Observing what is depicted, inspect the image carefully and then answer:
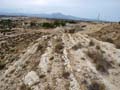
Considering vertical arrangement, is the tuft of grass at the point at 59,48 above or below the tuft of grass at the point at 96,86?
above

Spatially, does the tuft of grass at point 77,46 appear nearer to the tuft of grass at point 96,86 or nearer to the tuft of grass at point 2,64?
the tuft of grass at point 96,86

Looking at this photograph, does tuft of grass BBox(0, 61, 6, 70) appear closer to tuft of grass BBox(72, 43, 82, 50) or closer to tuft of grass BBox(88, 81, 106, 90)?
tuft of grass BBox(72, 43, 82, 50)

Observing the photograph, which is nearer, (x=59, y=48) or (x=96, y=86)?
(x=96, y=86)

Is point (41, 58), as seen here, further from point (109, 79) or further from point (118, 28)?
point (118, 28)

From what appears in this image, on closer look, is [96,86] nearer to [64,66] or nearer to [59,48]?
[64,66]

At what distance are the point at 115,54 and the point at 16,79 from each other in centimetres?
1269

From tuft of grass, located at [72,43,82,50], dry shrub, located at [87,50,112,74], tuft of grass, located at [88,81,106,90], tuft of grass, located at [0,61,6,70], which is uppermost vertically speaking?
tuft of grass, located at [72,43,82,50]

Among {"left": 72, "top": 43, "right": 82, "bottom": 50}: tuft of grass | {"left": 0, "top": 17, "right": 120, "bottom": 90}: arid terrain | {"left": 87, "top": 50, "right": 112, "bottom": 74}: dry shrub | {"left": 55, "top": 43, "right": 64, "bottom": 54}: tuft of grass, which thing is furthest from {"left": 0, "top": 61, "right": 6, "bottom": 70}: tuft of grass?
{"left": 87, "top": 50, "right": 112, "bottom": 74}: dry shrub

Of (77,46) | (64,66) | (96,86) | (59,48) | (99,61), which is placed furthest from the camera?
(77,46)

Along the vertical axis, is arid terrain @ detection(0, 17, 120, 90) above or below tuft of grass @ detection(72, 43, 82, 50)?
below

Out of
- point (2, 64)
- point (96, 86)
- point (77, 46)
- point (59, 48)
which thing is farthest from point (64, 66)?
point (2, 64)

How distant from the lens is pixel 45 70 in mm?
27719

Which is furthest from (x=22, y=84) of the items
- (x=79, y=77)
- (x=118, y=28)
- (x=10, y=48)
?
(x=118, y=28)

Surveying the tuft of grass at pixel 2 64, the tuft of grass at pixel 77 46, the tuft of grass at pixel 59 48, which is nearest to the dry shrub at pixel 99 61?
the tuft of grass at pixel 77 46
